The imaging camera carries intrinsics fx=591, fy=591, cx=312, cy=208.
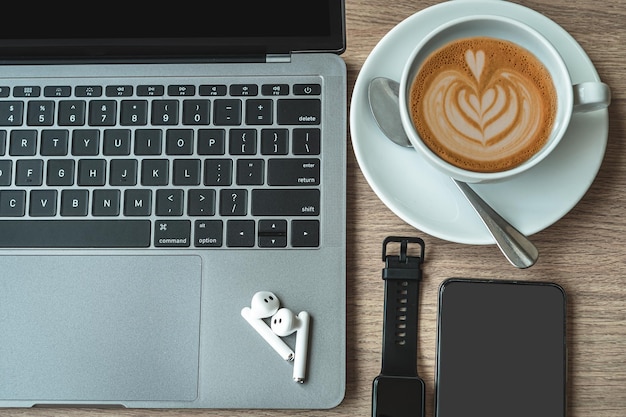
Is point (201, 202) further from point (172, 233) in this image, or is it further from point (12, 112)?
point (12, 112)

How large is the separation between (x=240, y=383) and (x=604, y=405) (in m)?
0.33

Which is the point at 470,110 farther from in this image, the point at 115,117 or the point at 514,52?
the point at 115,117

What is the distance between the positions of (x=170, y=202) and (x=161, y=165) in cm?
4

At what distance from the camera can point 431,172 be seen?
1.77 ft

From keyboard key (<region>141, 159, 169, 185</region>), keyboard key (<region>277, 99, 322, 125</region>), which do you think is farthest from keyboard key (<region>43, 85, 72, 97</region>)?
keyboard key (<region>277, 99, 322, 125</region>)

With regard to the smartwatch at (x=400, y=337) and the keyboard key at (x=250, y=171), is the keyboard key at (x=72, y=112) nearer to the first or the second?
the keyboard key at (x=250, y=171)

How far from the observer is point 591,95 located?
0.48 metres

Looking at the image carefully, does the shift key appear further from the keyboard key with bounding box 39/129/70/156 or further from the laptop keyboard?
the keyboard key with bounding box 39/129/70/156

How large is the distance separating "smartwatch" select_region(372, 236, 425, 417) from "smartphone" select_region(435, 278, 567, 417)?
2 cm

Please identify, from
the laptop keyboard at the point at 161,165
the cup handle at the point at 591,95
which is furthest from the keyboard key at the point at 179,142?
the cup handle at the point at 591,95

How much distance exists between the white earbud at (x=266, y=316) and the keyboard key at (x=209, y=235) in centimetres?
6

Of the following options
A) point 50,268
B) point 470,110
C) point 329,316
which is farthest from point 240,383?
point 470,110

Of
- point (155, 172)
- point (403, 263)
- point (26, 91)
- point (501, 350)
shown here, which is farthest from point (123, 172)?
point (501, 350)

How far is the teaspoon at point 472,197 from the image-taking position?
0.51 meters
